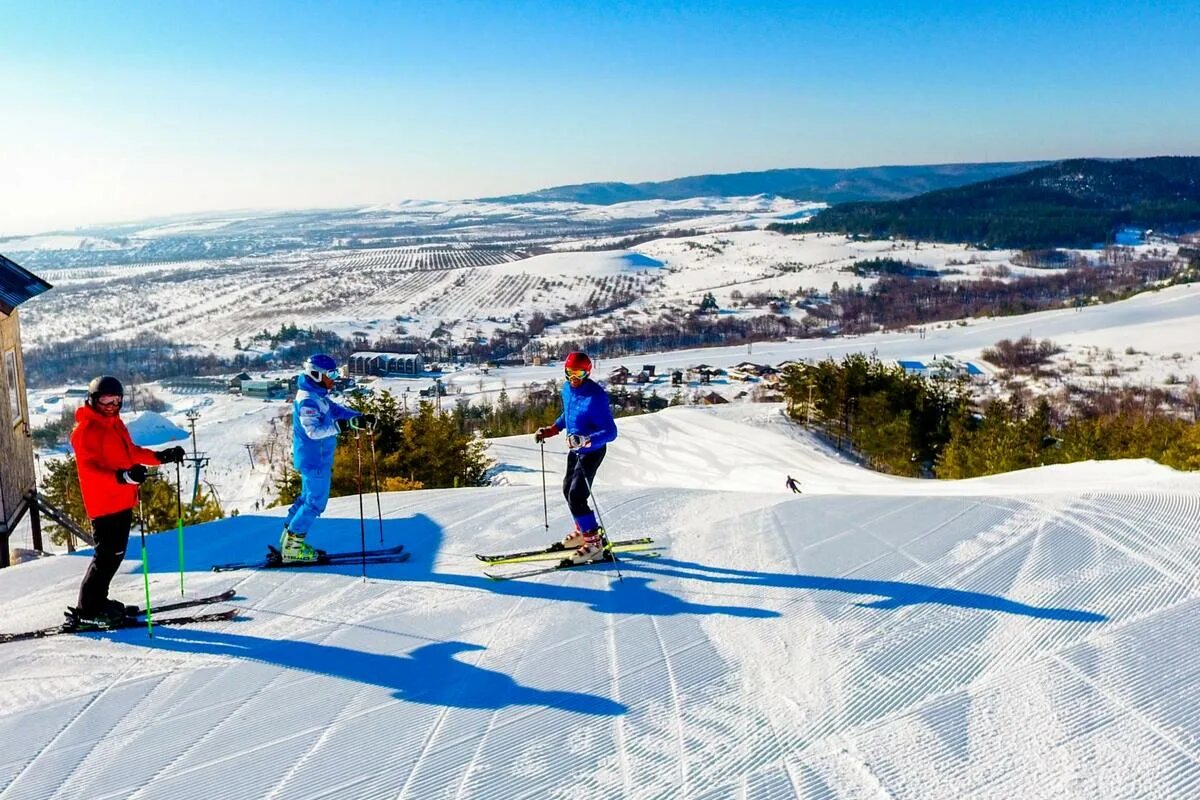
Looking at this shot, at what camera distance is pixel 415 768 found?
3.56 metres

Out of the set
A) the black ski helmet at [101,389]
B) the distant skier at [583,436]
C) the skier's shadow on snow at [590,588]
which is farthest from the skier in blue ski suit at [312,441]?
the distant skier at [583,436]

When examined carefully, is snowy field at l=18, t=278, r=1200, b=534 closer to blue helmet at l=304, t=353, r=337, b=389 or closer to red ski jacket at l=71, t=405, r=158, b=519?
blue helmet at l=304, t=353, r=337, b=389

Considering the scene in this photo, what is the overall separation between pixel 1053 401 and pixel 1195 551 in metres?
58.0

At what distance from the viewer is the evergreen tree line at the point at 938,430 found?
23.8 meters

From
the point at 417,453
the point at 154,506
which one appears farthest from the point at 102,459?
the point at 154,506

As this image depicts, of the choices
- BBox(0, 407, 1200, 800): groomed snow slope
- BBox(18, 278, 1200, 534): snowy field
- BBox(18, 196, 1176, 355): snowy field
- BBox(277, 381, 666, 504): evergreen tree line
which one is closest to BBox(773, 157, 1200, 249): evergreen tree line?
BBox(18, 196, 1176, 355): snowy field

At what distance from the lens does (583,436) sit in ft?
20.5

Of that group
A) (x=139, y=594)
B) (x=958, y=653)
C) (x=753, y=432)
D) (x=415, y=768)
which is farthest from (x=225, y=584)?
(x=753, y=432)

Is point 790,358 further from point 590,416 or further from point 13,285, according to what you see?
point 590,416

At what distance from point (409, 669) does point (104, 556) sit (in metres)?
2.36

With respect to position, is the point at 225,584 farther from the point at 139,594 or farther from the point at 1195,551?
the point at 1195,551

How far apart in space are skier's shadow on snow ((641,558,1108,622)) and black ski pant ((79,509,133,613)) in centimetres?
375

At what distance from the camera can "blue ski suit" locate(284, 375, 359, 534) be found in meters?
6.17

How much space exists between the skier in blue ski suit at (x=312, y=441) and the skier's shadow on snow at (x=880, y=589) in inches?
108
